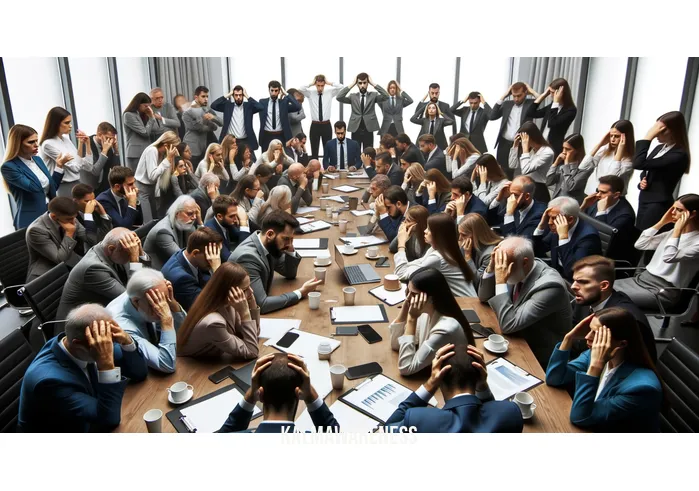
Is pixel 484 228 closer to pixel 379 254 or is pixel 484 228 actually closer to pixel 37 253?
pixel 379 254

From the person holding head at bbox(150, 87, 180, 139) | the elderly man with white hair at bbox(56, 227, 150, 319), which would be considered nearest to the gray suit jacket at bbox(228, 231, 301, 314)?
the elderly man with white hair at bbox(56, 227, 150, 319)

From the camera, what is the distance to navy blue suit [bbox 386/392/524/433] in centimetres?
178

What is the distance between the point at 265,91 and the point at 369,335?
323 inches

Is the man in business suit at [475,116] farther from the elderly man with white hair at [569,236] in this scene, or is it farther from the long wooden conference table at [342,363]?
the long wooden conference table at [342,363]

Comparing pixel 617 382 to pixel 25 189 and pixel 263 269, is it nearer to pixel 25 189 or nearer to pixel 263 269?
pixel 263 269

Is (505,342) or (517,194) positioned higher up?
(517,194)

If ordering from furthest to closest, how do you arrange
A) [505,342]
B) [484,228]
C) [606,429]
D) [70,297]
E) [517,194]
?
1. [517,194]
2. [484,228]
3. [70,297]
4. [505,342]
5. [606,429]

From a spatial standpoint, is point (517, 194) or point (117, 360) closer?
point (117, 360)

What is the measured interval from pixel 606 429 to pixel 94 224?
4153 millimetres

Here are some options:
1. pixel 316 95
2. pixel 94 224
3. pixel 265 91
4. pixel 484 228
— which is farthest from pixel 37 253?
pixel 265 91

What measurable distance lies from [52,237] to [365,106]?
570cm

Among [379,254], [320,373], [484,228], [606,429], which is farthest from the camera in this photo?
[379,254]

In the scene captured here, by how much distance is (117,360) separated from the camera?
90.7 inches

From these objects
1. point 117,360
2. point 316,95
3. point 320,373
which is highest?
point 316,95
